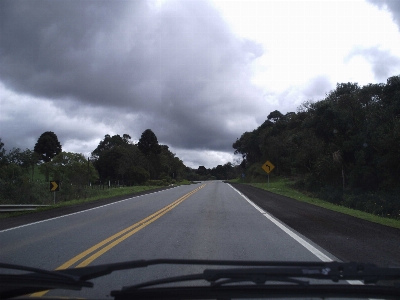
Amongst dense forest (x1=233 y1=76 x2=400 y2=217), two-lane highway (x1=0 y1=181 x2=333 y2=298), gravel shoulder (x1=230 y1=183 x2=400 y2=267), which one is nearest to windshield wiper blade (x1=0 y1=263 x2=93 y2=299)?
two-lane highway (x1=0 y1=181 x2=333 y2=298)

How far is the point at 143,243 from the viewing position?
1067 centimetres

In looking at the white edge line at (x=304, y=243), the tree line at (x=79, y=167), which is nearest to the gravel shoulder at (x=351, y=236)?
the white edge line at (x=304, y=243)

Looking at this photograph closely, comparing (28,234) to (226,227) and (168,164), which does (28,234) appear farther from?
(168,164)

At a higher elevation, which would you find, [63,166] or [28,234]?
[63,166]

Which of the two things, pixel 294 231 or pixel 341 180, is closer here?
pixel 294 231

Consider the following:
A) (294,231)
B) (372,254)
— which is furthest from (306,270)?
(294,231)

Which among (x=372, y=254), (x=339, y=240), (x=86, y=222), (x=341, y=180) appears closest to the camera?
(x=372, y=254)

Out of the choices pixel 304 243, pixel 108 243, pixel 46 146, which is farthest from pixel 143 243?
pixel 46 146

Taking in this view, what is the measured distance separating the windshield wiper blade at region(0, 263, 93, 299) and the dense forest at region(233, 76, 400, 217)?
2514 centimetres

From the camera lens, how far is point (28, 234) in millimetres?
12727

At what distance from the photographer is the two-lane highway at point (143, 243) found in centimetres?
853

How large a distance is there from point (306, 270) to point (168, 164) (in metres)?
108

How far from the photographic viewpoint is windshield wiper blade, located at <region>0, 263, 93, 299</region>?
13.0 ft

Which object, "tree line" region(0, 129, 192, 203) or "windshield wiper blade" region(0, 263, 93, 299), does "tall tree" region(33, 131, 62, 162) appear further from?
"windshield wiper blade" region(0, 263, 93, 299)
